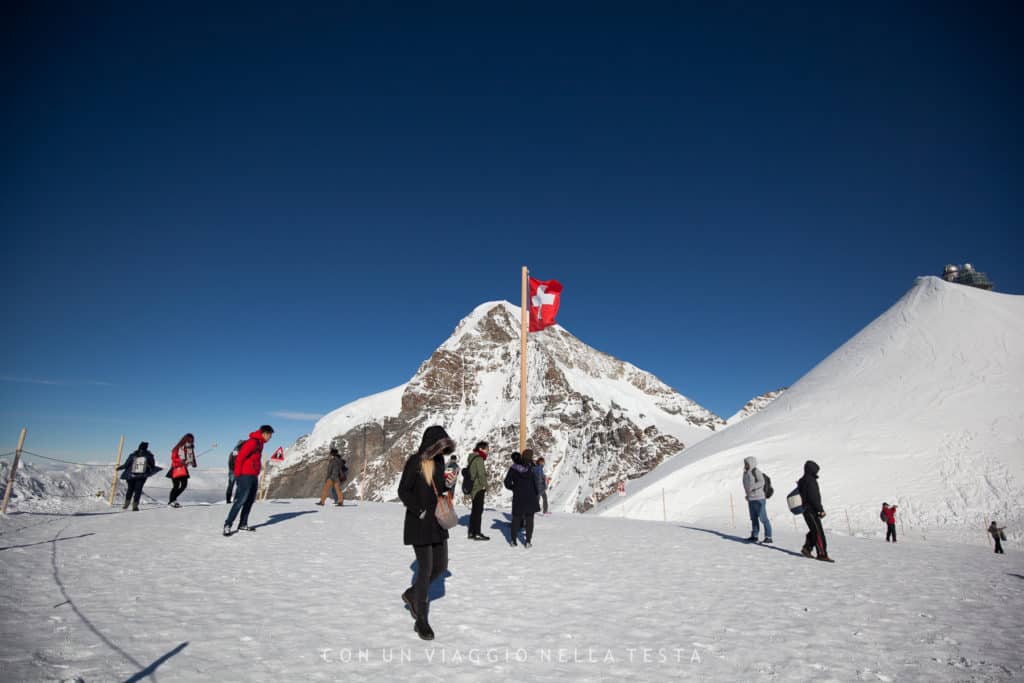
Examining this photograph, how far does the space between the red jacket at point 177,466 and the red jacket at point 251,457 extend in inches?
229

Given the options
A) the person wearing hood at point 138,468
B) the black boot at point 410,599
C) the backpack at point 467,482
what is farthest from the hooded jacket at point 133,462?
the black boot at point 410,599

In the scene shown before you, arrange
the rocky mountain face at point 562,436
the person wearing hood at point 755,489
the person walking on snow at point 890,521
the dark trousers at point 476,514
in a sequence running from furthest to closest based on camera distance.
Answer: the rocky mountain face at point 562,436 → the person walking on snow at point 890,521 → the person wearing hood at point 755,489 → the dark trousers at point 476,514

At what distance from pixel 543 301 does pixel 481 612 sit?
44.8ft

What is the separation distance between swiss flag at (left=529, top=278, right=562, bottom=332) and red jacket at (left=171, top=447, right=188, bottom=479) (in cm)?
1232

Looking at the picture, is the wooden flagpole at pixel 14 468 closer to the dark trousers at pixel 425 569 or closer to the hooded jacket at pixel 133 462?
the hooded jacket at pixel 133 462

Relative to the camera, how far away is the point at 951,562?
10914 millimetres

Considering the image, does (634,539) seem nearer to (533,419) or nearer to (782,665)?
(782,665)

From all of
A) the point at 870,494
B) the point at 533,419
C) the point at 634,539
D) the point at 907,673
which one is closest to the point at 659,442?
the point at 533,419

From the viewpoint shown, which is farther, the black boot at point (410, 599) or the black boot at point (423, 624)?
the black boot at point (410, 599)

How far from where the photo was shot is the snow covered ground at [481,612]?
4.61m

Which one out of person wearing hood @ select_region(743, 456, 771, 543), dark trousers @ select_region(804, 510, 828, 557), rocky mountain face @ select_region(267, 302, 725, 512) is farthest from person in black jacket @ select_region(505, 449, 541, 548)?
rocky mountain face @ select_region(267, 302, 725, 512)

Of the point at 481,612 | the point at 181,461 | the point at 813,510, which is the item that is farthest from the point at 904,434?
the point at 181,461

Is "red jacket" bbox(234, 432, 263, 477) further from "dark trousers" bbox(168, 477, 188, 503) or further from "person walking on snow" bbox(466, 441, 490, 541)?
"dark trousers" bbox(168, 477, 188, 503)

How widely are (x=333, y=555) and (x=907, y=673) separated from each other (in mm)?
8812
